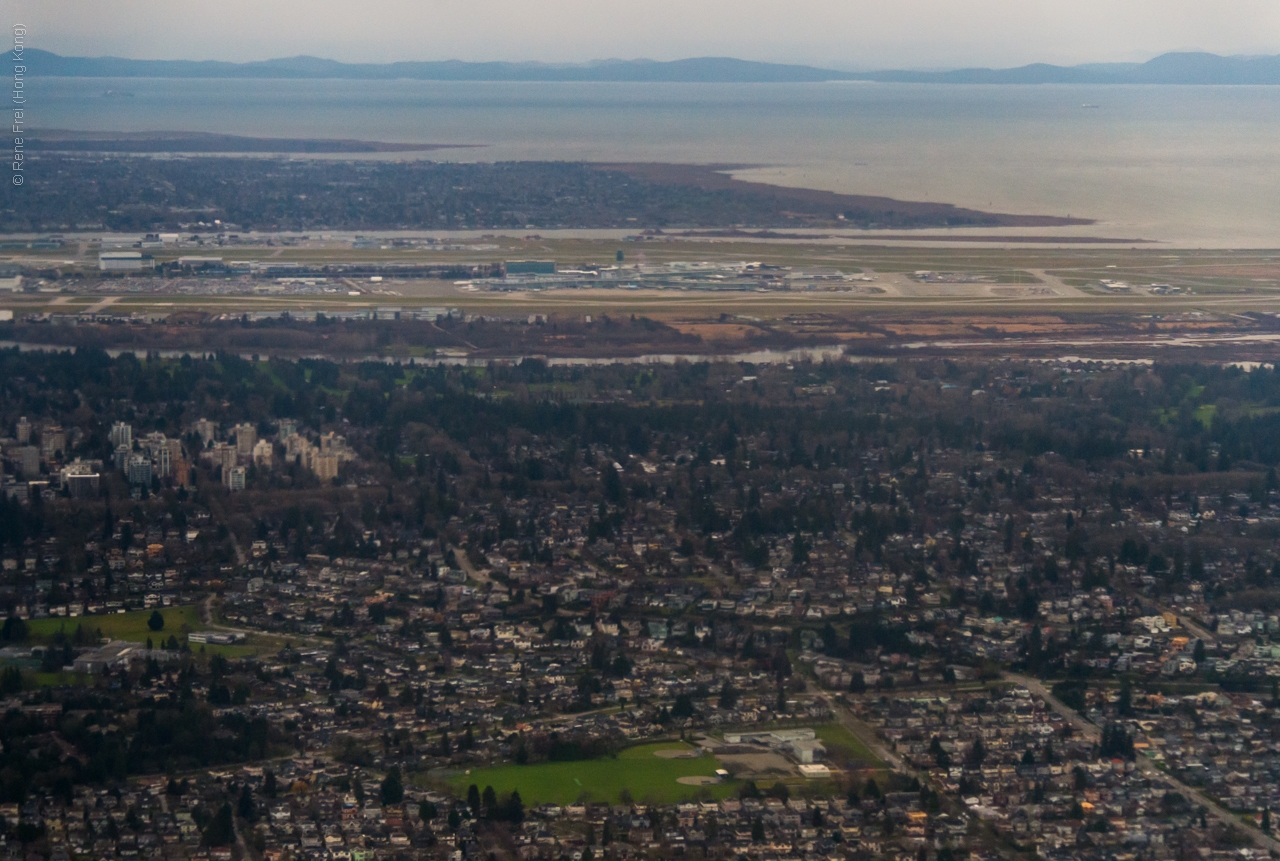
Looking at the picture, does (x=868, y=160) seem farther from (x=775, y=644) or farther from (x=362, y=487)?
(x=775, y=644)

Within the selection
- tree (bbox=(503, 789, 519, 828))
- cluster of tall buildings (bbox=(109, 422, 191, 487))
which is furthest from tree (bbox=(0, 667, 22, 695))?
cluster of tall buildings (bbox=(109, 422, 191, 487))

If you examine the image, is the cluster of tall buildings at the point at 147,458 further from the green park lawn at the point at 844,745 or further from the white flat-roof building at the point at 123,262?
the white flat-roof building at the point at 123,262

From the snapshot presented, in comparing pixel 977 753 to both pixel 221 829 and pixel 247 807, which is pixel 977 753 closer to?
pixel 247 807

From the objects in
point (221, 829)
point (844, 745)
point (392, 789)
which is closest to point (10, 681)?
point (221, 829)

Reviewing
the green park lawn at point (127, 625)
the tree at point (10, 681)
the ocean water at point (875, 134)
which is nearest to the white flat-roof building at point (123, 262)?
the green park lawn at point (127, 625)

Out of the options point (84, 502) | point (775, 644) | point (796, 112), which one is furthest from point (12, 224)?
point (796, 112)

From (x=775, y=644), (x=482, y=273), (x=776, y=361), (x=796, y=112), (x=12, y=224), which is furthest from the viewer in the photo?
(x=796, y=112)
